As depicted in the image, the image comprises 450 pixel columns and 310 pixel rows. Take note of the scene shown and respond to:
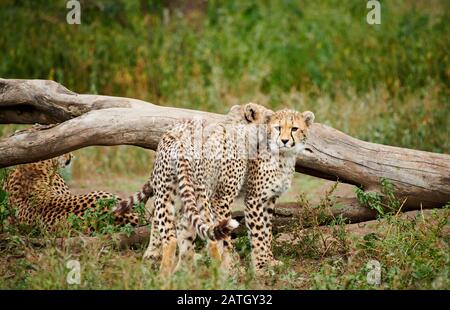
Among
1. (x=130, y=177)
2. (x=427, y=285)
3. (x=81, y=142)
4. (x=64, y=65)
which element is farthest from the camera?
(x=64, y=65)

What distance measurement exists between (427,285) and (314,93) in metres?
6.14

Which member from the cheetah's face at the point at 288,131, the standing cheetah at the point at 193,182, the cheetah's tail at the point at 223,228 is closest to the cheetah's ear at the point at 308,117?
the cheetah's face at the point at 288,131

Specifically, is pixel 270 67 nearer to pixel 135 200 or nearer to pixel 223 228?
pixel 135 200

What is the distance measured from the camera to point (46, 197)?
6.74 metres

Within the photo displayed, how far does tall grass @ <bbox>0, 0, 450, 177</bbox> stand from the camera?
33.0 feet

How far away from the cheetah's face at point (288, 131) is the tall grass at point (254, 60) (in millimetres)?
3303

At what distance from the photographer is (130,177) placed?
30.9ft

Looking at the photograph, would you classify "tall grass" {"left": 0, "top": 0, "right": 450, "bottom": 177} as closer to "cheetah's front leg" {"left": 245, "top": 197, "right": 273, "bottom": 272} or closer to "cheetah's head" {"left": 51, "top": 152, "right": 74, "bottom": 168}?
"cheetah's head" {"left": 51, "top": 152, "right": 74, "bottom": 168}

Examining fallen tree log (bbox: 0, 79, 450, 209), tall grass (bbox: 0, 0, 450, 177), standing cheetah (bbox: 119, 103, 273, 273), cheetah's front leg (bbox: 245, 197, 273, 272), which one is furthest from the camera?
tall grass (bbox: 0, 0, 450, 177)

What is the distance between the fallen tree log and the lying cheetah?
432 mm

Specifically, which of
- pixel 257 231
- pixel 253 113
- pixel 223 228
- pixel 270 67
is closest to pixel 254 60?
pixel 270 67

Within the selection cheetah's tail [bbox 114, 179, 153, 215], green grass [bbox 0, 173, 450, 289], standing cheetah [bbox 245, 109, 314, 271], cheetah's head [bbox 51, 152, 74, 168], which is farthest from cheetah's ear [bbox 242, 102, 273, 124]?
cheetah's head [bbox 51, 152, 74, 168]
